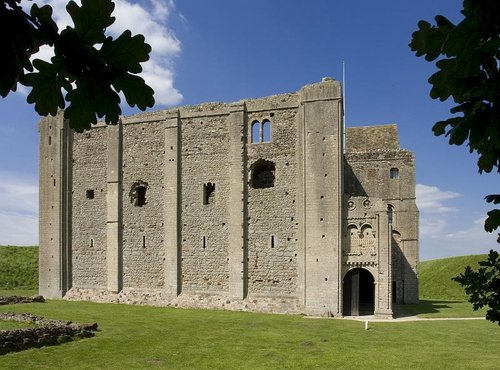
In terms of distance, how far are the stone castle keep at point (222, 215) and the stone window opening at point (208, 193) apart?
0.07m

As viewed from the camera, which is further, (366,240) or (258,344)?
(366,240)

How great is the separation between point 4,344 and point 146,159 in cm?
1523

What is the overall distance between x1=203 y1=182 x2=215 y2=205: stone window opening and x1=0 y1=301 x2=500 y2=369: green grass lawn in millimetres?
6495

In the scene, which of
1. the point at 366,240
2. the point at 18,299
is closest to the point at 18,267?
the point at 18,299

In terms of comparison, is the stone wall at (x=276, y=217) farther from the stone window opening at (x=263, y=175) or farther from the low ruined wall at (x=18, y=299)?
the low ruined wall at (x=18, y=299)

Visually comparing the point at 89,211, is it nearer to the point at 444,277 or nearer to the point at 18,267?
the point at 18,267

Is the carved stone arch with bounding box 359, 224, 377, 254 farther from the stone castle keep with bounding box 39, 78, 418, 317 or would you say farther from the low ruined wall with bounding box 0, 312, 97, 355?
the low ruined wall with bounding box 0, 312, 97, 355

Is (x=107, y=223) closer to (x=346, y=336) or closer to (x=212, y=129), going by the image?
(x=212, y=129)

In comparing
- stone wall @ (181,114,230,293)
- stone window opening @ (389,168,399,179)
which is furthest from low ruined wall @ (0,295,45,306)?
stone window opening @ (389,168,399,179)

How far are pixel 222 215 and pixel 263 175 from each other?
132 inches

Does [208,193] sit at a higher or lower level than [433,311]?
higher

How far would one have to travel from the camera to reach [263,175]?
26.0 meters

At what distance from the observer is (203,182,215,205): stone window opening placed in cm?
2571

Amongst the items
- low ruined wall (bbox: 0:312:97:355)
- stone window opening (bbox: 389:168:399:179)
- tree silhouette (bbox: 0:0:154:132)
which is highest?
stone window opening (bbox: 389:168:399:179)
